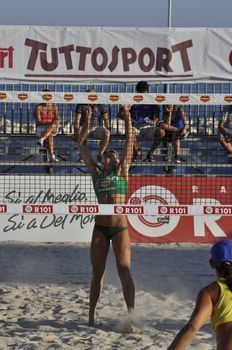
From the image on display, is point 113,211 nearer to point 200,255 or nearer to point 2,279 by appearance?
point 2,279

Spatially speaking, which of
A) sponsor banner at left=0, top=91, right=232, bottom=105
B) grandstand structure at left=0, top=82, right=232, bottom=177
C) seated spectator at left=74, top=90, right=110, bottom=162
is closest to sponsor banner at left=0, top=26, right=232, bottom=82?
grandstand structure at left=0, top=82, right=232, bottom=177

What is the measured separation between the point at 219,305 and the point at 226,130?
878 cm

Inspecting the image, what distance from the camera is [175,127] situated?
12.4 m

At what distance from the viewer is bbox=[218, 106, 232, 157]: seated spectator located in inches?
499

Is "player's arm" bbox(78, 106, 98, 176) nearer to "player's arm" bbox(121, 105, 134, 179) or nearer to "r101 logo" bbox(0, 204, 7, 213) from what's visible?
"player's arm" bbox(121, 105, 134, 179)

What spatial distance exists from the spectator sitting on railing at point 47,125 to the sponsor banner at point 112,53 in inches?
19.3

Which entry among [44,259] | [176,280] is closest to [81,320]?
[176,280]

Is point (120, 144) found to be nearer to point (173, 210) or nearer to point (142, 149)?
point (142, 149)

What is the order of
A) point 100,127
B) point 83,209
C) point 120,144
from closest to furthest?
point 83,209 < point 100,127 < point 120,144

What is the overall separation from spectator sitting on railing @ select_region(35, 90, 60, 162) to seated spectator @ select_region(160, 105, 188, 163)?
4.84 ft

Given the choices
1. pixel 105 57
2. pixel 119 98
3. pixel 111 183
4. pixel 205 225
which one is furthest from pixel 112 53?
pixel 111 183

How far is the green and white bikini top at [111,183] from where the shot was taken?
307 inches

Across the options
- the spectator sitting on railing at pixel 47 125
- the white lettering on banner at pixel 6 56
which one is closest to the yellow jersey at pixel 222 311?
the spectator sitting on railing at pixel 47 125

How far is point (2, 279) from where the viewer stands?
10031mm
